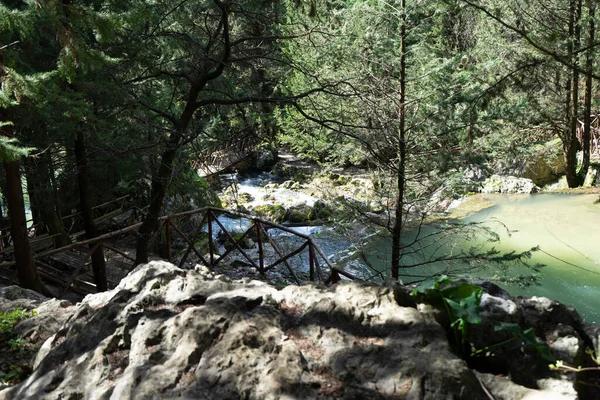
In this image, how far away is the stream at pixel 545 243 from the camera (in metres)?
9.76

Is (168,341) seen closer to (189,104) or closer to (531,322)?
(531,322)

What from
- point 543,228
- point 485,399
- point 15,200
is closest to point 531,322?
point 485,399

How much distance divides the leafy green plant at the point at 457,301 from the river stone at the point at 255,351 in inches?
4.9

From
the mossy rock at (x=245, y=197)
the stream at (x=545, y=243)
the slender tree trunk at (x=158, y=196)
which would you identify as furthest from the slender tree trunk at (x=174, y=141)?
the mossy rock at (x=245, y=197)

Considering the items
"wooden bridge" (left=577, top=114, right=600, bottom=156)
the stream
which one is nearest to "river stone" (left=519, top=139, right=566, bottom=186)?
"wooden bridge" (left=577, top=114, right=600, bottom=156)

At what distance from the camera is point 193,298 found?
342cm

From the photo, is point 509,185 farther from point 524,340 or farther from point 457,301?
point 524,340

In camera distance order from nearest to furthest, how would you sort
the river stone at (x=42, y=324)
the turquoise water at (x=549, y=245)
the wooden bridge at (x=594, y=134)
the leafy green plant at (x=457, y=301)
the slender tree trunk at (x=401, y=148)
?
1. the leafy green plant at (x=457, y=301)
2. the river stone at (x=42, y=324)
3. the slender tree trunk at (x=401, y=148)
4. the turquoise water at (x=549, y=245)
5. the wooden bridge at (x=594, y=134)

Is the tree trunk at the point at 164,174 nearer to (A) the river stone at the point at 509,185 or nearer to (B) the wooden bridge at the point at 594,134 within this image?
(A) the river stone at the point at 509,185

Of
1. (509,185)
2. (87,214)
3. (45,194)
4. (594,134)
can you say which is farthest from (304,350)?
(594,134)

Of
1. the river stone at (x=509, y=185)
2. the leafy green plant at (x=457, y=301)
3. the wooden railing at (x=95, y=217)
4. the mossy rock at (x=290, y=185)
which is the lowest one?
the river stone at (x=509, y=185)

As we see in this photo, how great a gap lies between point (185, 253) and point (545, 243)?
31.9 feet

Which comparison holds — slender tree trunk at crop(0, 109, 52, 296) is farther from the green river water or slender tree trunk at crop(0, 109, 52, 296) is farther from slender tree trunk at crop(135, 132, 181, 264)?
the green river water

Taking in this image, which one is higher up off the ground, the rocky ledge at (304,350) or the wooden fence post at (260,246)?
the rocky ledge at (304,350)
